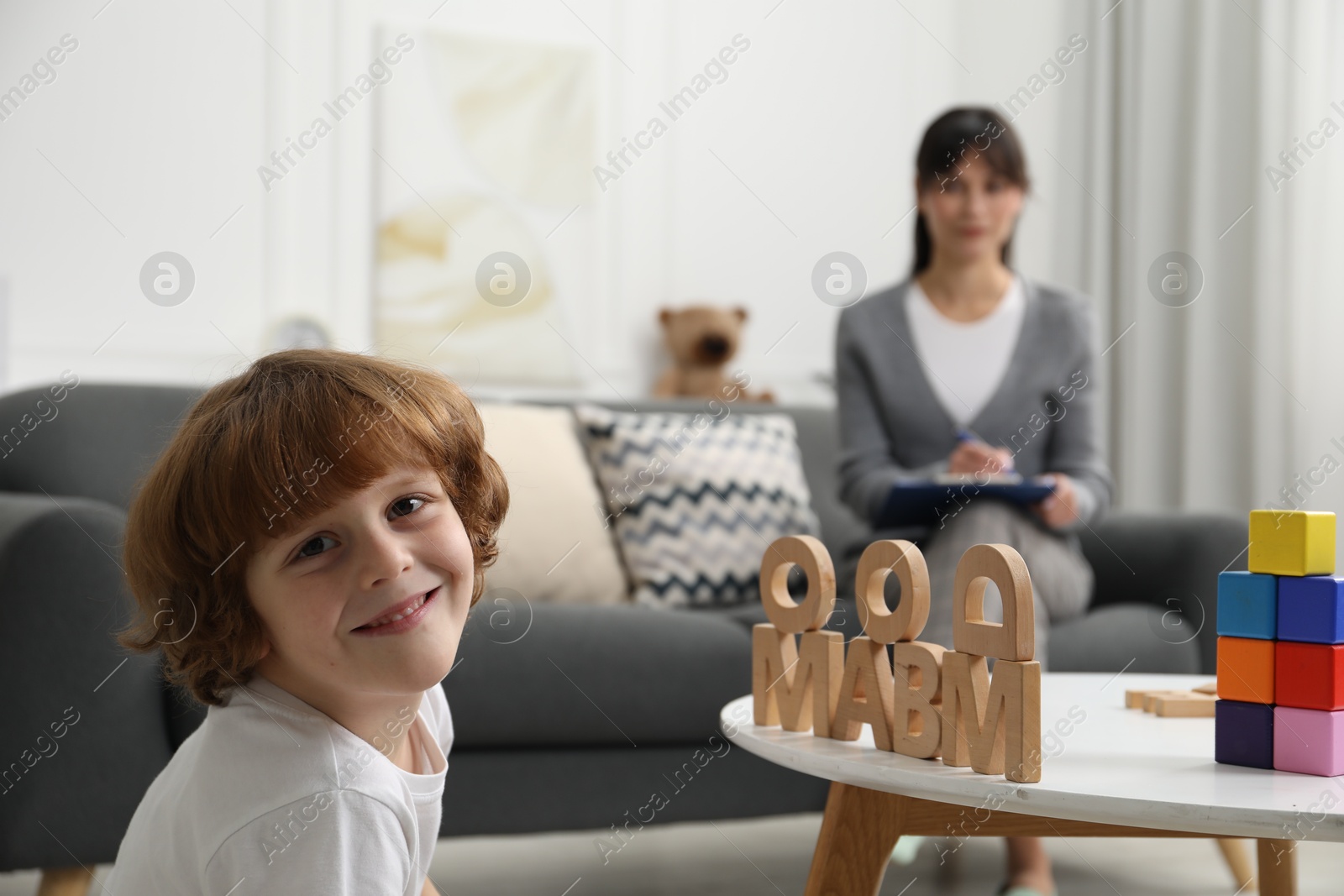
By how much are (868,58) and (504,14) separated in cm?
126

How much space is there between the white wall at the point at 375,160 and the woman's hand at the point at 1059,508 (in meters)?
2.04

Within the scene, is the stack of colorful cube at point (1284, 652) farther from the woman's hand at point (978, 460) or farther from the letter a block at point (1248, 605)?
the woman's hand at point (978, 460)

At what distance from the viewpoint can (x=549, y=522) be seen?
1.95 metres

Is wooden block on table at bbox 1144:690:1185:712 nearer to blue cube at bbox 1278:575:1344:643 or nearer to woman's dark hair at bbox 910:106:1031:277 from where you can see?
blue cube at bbox 1278:575:1344:643

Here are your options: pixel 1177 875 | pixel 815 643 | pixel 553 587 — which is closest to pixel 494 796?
pixel 553 587

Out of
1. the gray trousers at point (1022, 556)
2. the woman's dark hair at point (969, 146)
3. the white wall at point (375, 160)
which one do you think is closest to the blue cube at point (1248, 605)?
the gray trousers at point (1022, 556)

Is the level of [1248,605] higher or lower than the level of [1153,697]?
higher

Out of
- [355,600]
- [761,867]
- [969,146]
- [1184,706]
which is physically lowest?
[761,867]

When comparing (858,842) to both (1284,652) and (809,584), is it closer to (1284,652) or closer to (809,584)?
(809,584)

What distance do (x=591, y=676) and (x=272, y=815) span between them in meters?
0.89

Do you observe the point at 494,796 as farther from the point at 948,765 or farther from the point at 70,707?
the point at 948,765

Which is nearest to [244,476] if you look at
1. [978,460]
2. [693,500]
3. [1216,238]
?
[978,460]

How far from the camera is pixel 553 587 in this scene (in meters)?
1.92

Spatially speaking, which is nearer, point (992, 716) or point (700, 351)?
point (992, 716)
